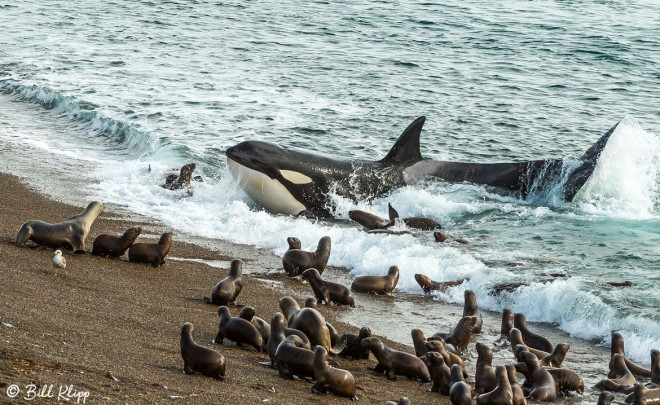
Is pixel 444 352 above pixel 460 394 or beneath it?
beneath

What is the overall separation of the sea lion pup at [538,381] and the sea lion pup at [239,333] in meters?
2.83

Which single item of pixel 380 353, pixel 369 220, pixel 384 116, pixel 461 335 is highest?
pixel 380 353

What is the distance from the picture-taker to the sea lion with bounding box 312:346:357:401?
891cm

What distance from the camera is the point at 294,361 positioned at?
9.20m

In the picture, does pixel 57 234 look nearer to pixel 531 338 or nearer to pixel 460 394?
pixel 531 338

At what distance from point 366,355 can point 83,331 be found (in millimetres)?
3044

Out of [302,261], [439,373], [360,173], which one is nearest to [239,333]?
[439,373]

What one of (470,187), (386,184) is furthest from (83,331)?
(470,187)

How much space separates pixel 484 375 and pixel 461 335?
78.3 inches

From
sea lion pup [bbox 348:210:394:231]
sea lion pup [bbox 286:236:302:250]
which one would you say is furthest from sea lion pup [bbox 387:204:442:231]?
sea lion pup [bbox 286:236:302:250]

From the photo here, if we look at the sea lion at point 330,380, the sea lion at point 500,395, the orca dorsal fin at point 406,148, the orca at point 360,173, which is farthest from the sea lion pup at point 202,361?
the orca dorsal fin at point 406,148

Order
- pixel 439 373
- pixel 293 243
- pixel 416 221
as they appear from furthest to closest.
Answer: pixel 416 221 → pixel 293 243 → pixel 439 373

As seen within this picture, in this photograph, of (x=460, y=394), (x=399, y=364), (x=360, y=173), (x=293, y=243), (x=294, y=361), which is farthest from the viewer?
(x=360, y=173)

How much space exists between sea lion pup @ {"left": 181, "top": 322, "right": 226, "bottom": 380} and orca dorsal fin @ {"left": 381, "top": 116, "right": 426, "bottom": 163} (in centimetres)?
1172
